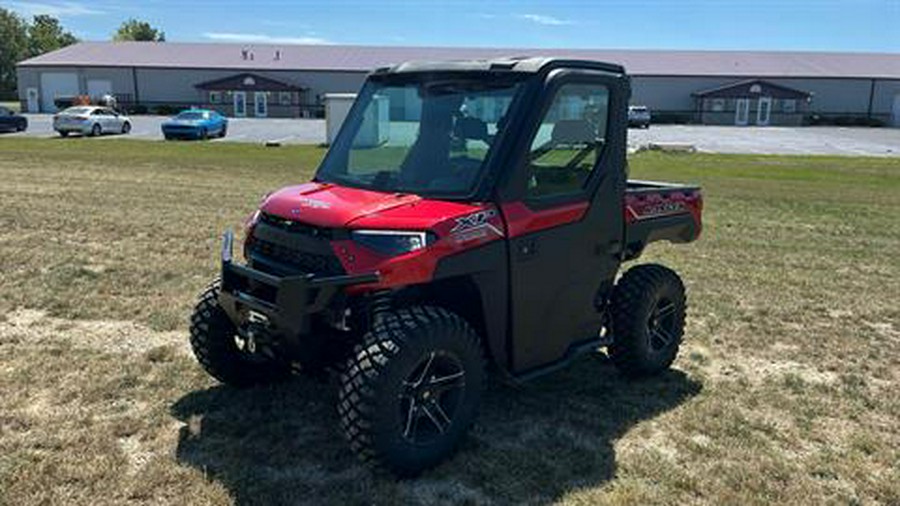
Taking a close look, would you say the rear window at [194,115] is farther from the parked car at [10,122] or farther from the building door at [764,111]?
the building door at [764,111]

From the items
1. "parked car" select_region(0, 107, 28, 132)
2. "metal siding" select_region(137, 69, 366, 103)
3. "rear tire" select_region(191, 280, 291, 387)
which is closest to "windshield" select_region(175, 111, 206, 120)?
"parked car" select_region(0, 107, 28, 132)

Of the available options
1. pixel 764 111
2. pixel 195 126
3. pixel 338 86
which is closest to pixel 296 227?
pixel 195 126

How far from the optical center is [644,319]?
509cm

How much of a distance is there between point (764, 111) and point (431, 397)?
2399 inches

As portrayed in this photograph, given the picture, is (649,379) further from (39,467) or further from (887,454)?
(39,467)

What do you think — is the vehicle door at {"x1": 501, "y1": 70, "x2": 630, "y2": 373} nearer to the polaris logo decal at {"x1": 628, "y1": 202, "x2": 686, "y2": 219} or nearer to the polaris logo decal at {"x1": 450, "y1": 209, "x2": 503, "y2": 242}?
the polaris logo decal at {"x1": 450, "y1": 209, "x2": 503, "y2": 242}

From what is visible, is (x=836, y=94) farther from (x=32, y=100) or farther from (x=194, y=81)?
(x=32, y=100)

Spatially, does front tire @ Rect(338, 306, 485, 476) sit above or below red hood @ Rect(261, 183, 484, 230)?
below

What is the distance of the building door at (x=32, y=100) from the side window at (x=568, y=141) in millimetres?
65048

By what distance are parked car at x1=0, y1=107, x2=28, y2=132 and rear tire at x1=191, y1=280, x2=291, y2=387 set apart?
122 feet

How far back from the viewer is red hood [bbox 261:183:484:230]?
Result: 147 inches

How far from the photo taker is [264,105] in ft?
191

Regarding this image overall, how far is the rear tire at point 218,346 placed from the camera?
4574 mm

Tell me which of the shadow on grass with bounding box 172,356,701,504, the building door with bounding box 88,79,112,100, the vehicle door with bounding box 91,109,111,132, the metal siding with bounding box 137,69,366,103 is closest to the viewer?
the shadow on grass with bounding box 172,356,701,504
